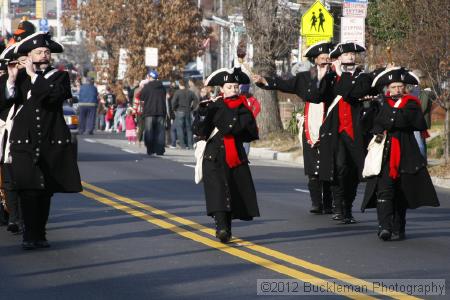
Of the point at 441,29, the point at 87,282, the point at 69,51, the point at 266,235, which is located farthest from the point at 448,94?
the point at 69,51

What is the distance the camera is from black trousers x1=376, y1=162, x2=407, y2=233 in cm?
1328

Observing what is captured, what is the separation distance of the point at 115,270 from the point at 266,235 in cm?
286

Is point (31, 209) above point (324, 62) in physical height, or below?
below

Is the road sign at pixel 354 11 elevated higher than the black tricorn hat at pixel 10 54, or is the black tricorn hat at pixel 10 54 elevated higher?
the road sign at pixel 354 11

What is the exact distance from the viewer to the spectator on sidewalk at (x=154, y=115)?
3002 centimetres

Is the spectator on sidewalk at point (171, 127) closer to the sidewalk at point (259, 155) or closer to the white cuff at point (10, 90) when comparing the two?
the sidewalk at point (259, 155)

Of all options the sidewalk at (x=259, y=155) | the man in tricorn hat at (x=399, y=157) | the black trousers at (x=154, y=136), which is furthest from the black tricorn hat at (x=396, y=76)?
the black trousers at (x=154, y=136)

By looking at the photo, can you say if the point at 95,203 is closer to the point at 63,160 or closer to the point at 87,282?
the point at 63,160

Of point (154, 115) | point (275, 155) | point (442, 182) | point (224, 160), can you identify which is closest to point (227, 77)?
point (224, 160)

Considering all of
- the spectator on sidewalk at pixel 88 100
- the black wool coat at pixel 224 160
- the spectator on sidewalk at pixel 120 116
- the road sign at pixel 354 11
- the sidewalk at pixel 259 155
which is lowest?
the spectator on sidewalk at pixel 120 116

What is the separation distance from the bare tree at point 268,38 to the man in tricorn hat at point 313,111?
56.9 feet

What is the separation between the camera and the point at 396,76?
13.4 meters

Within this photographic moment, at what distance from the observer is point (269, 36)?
109ft

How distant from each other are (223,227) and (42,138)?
1875 mm
